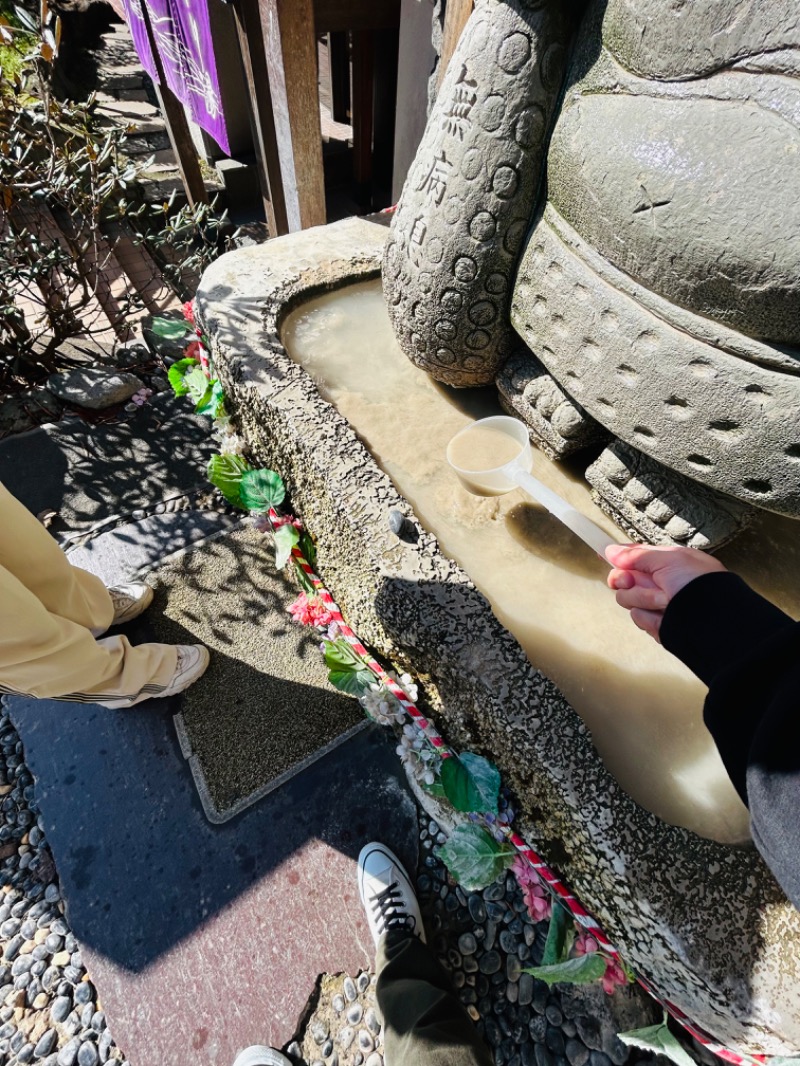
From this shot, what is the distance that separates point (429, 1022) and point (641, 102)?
2140mm

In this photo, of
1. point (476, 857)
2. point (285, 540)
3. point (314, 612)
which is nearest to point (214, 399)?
point (285, 540)

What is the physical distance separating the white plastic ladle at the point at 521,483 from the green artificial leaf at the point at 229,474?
34.4 inches

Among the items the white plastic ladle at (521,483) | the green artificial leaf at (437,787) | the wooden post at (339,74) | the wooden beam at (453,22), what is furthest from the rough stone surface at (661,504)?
the wooden post at (339,74)

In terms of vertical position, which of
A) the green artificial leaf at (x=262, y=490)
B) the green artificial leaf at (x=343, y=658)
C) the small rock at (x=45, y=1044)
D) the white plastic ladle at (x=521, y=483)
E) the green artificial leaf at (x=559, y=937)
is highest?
the white plastic ladle at (x=521, y=483)

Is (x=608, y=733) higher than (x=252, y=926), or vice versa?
(x=608, y=733)

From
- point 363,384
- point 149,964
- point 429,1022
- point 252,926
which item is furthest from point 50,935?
point 363,384

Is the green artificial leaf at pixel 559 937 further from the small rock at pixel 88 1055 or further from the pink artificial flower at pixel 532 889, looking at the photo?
the small rock at pixel 88 1055

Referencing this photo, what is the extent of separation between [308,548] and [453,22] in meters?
1.97

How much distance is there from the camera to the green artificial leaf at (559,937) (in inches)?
55.2

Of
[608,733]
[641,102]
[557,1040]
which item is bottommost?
[557,1040]

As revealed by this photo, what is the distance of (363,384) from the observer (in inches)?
74.4

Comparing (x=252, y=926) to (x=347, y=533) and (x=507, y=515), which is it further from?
(x=507, y=515)

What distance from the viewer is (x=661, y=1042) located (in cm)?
128

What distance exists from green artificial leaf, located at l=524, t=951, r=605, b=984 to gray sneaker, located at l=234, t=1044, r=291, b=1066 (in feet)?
2.66
